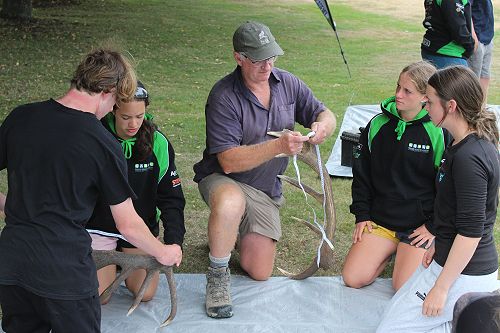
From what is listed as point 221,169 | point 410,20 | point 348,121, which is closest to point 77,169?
point 221,169

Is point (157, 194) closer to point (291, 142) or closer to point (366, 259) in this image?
point (291, 142)

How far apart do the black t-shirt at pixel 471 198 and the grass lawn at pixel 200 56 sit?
121 cm

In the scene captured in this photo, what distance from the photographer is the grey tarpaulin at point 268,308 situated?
354 centimetres

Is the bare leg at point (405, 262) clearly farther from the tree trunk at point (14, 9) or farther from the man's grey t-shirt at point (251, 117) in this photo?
the tree trunk at point (14, 9)

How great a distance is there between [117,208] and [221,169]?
1.29 m

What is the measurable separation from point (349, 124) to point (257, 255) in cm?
329

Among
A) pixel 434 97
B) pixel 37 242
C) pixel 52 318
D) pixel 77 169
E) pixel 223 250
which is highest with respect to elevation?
pixel 434 97

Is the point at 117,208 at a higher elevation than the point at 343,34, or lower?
higher

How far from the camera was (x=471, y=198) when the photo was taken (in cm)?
288

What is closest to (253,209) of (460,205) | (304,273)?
(304,273)

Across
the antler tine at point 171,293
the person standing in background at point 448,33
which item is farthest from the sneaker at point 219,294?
the person standing in background at point 448,33

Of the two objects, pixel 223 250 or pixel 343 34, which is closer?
pixel 223 250

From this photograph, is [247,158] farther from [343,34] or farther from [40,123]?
[343,34]

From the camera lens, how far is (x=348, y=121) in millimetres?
7066
